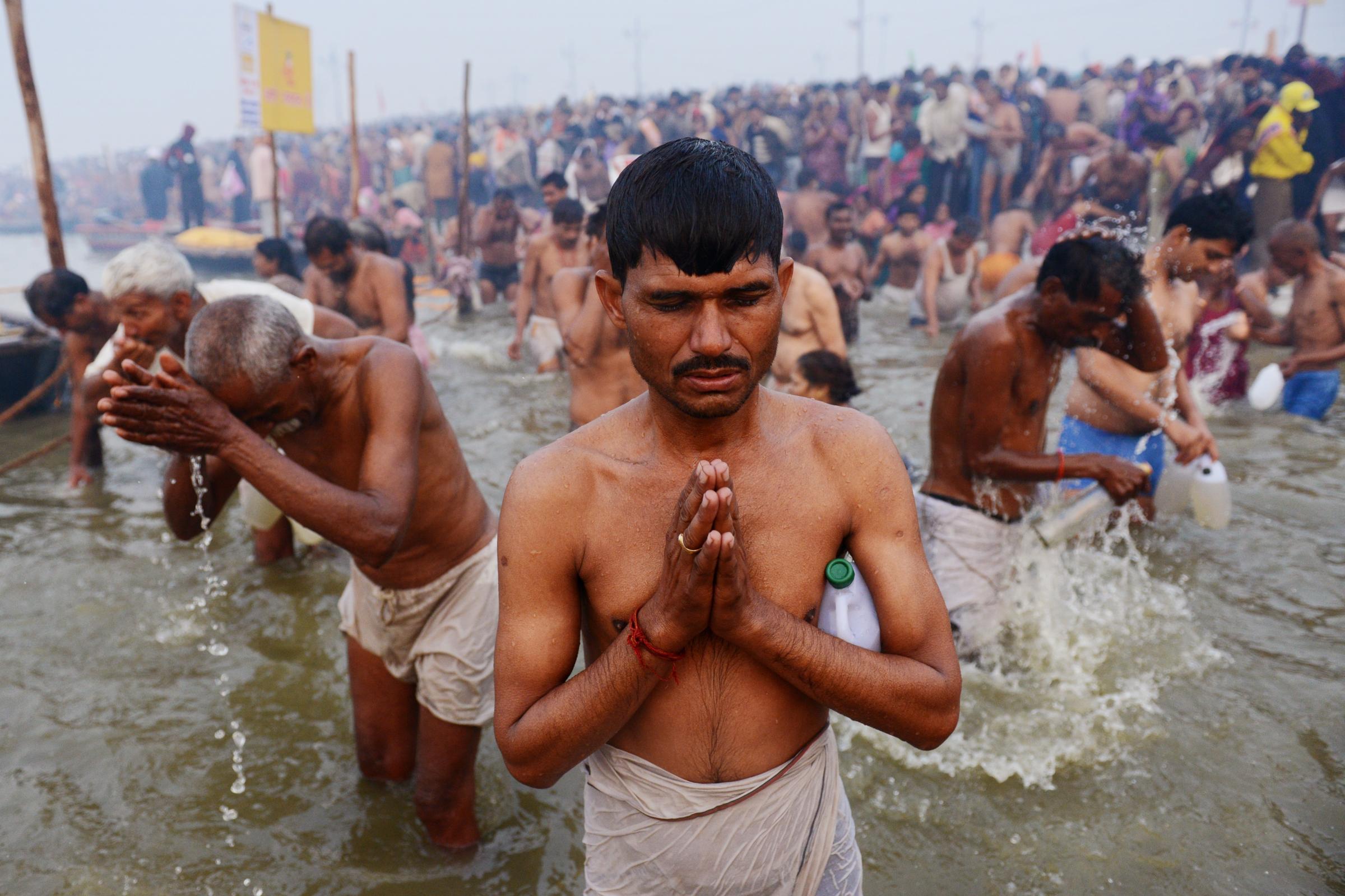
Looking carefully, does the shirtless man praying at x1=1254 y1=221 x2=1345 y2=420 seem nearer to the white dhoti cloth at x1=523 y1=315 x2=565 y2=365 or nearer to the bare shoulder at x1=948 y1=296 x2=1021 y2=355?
the bare shoulder at x1=948 y1=296 x2=1021 y2=355

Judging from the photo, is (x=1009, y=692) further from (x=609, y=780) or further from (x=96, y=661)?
(x=96, y=661)

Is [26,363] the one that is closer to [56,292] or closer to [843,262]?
[56,292]

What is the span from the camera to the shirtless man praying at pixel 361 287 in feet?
20.9

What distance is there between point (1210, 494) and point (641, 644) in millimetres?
4890

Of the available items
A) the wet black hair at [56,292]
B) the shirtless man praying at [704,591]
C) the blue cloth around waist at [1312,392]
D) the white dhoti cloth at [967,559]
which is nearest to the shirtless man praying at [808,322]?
the white dhoti cloth at [967,559]

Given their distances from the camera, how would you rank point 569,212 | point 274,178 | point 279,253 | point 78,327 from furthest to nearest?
1. point 274,178
2. point 569,212
3. point 279,253
4. point 78,327

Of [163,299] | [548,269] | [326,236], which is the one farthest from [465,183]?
[163,299]

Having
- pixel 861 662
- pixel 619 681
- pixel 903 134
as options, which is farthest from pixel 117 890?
pixel 903 134

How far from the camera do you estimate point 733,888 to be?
167cm

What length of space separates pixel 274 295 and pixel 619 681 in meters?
3.00

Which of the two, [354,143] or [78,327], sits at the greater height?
[354,143]

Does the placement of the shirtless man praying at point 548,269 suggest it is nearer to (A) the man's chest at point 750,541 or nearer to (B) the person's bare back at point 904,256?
(B) the person's bare back at point 904,256

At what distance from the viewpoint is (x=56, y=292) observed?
6.00 meters

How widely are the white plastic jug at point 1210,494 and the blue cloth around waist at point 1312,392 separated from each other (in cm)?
253
